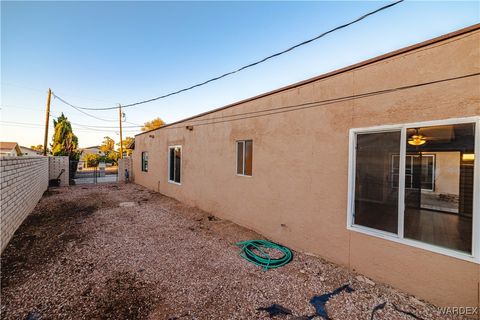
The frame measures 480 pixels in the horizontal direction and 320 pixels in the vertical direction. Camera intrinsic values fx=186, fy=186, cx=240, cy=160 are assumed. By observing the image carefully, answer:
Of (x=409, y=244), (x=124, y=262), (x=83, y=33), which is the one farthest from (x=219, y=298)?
(x=83, y=33)

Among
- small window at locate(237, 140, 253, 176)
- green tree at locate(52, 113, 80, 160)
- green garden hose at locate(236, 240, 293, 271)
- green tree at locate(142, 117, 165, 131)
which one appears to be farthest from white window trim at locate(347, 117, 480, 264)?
green tree at locate(142, 117, 165, 131)

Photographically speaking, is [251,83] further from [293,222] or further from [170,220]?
[170,220]

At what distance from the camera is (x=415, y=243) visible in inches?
99.4

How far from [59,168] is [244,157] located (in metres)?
12.8

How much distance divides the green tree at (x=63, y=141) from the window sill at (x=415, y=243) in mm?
18478

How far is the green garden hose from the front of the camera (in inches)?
133

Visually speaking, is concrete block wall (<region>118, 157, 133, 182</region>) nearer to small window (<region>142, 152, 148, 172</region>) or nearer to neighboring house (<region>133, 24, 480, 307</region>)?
small window (<region>142, 152, 148, 172</region>)

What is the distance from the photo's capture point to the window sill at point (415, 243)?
2180mm

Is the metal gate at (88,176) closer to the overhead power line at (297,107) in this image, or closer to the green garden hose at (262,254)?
the overhead power line at (297,107)

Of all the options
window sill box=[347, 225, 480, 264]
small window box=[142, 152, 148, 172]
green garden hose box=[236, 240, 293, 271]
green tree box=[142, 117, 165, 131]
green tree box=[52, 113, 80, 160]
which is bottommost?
green garden hose box=[236, 240, 293, 271]

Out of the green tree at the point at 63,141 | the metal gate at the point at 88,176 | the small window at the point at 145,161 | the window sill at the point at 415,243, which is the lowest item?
the metal gate at the point at 88,176

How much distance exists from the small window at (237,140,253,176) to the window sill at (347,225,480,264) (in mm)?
2759

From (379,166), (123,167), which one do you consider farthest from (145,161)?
(379,166)

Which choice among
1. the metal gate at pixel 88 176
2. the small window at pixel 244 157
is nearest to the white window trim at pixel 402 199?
the small window at pixel 244 157
